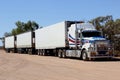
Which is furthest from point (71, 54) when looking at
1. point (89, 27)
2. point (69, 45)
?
point (89, 27)

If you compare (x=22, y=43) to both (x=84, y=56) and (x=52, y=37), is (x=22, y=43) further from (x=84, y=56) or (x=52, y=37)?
(x=84, y=56)

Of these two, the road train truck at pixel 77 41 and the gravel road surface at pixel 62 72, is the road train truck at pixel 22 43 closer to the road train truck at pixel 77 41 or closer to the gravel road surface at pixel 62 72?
the road train truck at pixel 77 41

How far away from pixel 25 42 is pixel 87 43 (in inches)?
1229

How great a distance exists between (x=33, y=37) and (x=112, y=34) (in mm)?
15566

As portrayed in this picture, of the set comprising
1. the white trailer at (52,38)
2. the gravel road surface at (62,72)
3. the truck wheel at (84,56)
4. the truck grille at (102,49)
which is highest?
the white trailer at (52,38)

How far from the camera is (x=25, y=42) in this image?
6362 centimetres

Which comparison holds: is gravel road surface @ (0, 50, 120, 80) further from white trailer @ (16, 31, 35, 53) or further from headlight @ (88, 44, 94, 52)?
white trailer @ (16, 31, 35, 53)

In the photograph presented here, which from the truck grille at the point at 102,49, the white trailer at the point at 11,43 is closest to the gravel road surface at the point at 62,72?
the truck grille at the point at 102,49

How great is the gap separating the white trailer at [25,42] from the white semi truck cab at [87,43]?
21.0 meters

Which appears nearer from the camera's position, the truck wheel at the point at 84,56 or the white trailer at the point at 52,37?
the truck wheel at the point at 84,56

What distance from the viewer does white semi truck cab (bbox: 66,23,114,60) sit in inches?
1280

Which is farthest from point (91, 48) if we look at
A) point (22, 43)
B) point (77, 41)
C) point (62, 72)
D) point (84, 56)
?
point (22, 43)

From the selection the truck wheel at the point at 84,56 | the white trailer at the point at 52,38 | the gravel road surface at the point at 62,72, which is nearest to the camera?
the gravel road surface at the point at 62,72

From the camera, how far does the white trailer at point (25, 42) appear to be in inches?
2324
